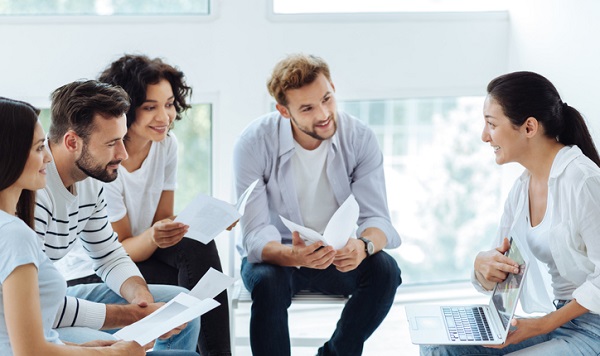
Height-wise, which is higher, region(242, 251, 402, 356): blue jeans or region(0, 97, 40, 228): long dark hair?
region(0, 97, 40, 228): long dark hair

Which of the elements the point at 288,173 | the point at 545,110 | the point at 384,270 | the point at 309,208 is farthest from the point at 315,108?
the point at 545,110

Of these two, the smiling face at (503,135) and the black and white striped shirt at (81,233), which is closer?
the black and white striped shirt at (81,233)

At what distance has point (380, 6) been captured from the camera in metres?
3.30

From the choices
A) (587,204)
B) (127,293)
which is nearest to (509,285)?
(587,204)

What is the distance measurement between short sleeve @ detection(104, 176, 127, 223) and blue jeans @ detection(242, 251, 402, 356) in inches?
17.4

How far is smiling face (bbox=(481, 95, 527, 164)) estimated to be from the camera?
210 centimetres

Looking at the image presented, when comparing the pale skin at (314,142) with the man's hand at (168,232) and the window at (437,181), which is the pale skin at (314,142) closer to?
the man's hand at (168,232)

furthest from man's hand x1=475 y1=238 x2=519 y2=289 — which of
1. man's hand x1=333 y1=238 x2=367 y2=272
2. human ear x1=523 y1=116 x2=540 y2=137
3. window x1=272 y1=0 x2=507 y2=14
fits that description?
window x1=272 y1=0 x2=507 y2=14

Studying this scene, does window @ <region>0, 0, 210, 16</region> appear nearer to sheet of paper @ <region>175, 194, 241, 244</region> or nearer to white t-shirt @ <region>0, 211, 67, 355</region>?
sheet of paper @ <region>175, 194, 241, 244</region>

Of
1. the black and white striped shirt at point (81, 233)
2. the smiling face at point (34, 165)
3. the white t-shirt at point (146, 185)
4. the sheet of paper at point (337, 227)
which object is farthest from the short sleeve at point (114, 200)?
the smiling face at point (34, 165)

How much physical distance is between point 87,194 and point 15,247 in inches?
28.6

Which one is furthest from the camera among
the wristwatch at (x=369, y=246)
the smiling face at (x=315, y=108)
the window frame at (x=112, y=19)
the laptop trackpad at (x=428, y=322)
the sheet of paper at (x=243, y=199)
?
the window frame at (x=112, y=19)

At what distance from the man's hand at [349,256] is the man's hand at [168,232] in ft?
1.57

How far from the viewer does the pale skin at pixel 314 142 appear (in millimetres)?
2375
